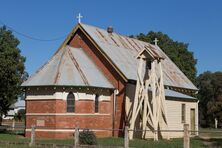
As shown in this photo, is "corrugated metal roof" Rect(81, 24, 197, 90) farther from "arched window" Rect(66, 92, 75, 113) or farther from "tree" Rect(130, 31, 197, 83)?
"tree" Rect(130, 31, 197, 83)

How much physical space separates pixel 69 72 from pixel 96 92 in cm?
268

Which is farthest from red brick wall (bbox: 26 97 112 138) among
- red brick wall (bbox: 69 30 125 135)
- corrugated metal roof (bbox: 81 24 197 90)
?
corrugated metal roof (bbox: 81 24 197 90)

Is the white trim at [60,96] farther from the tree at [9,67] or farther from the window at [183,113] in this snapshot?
the window at [183,113]

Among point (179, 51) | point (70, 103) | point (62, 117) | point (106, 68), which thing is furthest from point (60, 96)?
point (179, 51)

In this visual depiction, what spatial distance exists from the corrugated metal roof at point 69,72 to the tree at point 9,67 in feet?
23.4

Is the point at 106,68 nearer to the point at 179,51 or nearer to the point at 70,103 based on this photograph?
the point at 70,103

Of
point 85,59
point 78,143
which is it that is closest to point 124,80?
point 85,59

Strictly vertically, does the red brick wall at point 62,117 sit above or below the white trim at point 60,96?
below

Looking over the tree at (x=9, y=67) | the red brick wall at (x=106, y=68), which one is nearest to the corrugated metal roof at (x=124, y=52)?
the red brick wall at (x=106, y=68)

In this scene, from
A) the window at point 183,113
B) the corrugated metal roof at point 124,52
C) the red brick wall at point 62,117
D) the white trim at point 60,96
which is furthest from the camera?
the window at point 183,113

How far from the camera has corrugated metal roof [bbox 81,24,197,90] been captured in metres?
37.9

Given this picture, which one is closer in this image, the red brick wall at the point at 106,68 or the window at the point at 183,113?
the red brick wall at the point at 106,68

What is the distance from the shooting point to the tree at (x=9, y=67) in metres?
42.0

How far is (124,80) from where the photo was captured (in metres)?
36.0
